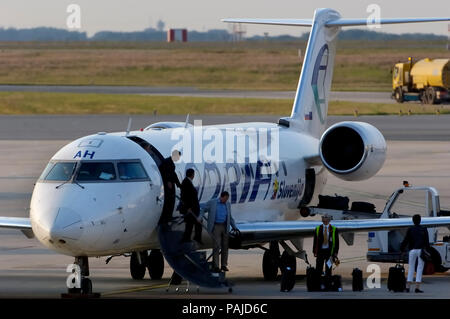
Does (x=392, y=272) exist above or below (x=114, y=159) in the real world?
below

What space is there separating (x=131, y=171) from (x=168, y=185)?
1.03m

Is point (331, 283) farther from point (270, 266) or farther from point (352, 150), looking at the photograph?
point (352, 150)

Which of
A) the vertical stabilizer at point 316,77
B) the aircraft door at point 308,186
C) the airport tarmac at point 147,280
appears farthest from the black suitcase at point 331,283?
the vertical stabilizer at point 316,77

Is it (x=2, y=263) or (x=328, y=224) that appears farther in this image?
(x=2, y=263)

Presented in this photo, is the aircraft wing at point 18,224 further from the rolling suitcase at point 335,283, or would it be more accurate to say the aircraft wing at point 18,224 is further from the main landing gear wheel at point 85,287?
the rolling suitcase at point 335,283

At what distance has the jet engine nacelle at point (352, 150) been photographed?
28188 millimetres

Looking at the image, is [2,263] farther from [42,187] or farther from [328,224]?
[328,224]

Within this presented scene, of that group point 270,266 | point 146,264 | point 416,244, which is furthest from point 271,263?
point 416,244

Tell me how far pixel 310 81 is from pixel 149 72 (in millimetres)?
107988

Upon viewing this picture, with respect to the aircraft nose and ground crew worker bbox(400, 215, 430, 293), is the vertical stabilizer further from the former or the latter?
the aircraft nose

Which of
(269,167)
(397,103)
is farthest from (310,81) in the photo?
(397,103)

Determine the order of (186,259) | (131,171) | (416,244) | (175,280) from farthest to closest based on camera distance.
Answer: (175,280), (416,244), (186,259), (131,171)

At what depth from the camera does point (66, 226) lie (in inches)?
805

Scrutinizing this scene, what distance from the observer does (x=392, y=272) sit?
2327cm
